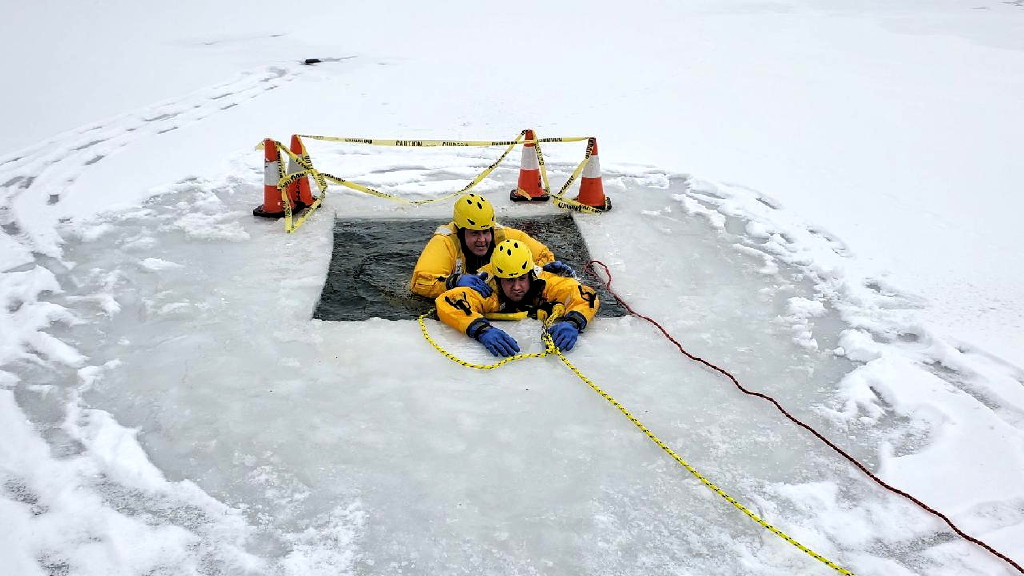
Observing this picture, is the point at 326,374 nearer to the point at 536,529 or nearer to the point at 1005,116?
the point at 536,529

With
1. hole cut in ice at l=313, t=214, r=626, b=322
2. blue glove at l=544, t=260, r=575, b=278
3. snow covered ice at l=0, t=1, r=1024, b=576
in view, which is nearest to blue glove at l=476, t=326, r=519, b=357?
snow covered ice at l=0, t=1, r=1024, b=576

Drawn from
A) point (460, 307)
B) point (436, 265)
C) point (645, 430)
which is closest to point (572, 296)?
point (460, 307)

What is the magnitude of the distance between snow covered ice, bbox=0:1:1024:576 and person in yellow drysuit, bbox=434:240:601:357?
156 millimetres

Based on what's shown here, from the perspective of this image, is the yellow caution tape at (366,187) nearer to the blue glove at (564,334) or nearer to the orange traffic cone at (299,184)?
the orange traffic cone at (299,184)

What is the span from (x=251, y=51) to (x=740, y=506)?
1418cm

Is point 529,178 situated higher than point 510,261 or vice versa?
point 510,261

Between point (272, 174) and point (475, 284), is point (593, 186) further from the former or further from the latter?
point (272, 174)

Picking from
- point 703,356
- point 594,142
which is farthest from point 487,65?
point 703,356

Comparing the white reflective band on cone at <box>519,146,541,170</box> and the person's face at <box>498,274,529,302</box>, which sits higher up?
the white reflective band on cone at <box>519,146,541,170</box>

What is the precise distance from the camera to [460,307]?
5.47 m

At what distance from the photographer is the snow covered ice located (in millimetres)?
3736

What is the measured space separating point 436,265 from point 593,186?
8.44 ft

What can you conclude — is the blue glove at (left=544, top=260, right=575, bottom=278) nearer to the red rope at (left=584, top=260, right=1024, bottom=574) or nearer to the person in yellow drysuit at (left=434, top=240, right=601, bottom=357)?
the person in yellow drysuit at (left=434, top=240, right=601, bottom=357)

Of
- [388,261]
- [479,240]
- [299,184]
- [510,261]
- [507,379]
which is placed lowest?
[388,261]
